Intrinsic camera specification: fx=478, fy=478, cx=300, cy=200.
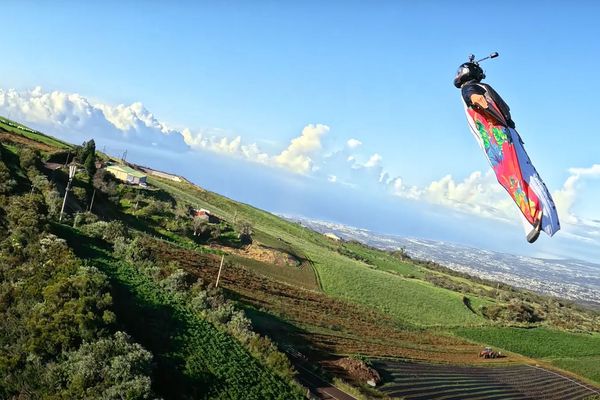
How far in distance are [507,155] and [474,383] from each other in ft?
95.1

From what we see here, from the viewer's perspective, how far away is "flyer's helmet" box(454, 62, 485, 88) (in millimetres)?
8297

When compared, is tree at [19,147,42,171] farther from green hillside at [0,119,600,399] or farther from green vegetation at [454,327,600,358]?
green vegetation at [454,327,600,358]

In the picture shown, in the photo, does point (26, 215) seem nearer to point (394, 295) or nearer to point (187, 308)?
point (187, 308)

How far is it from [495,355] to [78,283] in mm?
37628

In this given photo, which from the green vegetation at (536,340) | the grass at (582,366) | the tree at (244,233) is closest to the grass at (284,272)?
the tree at (244,233)

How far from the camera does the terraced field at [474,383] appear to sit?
27.2m

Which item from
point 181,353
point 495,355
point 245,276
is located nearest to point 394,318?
point 495,355

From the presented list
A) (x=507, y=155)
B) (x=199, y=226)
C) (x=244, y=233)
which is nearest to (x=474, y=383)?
(x=507, y=155)

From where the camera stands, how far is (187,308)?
2261 centimetres

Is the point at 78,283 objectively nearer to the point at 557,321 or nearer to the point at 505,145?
the point at 505,145

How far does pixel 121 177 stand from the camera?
229 feet

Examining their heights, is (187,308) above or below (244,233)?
below

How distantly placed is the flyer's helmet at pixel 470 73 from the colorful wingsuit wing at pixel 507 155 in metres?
0.12

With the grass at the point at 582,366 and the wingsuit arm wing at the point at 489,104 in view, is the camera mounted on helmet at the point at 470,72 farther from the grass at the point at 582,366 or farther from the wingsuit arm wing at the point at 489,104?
the grass at the point at 582,366
